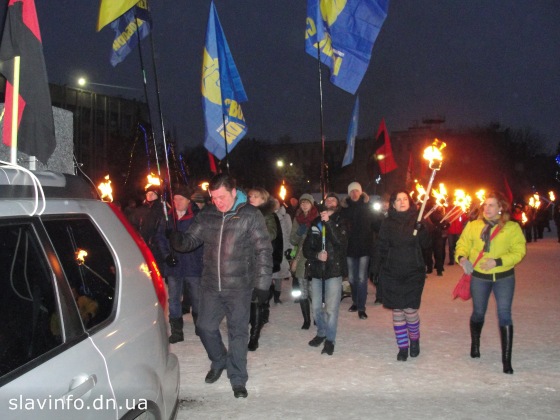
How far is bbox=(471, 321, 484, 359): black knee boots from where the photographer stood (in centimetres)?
684

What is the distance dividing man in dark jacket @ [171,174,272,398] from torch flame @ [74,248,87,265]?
2992 mm

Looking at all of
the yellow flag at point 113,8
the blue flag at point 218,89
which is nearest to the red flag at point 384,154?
the blue flag at point 218,89

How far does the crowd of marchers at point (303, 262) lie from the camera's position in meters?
5.76

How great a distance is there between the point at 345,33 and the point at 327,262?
3058mm

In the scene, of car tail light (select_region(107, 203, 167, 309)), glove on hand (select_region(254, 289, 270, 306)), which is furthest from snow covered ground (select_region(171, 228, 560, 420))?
→ car tail light (select_region(107, 203, 167, 309))

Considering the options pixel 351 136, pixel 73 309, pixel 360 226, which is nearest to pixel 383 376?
pixel 360 226

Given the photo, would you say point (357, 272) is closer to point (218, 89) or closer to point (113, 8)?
point (218, 89)

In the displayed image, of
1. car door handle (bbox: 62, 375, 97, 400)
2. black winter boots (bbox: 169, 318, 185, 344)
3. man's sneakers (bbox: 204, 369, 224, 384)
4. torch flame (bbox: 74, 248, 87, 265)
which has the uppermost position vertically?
torch flame (bbox: 74, 248, 87, 265)

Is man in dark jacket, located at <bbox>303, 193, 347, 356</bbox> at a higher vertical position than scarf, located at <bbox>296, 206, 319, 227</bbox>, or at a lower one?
lower

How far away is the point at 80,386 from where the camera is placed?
7.59 feet

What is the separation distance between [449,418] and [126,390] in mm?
3195

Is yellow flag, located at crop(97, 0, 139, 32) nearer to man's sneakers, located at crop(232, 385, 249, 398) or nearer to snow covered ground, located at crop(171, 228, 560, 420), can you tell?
snow covered ground, located at crop(171, 228, 560, 420)

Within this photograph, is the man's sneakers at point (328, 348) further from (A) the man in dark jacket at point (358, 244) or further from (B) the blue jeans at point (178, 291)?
(A) the man in dark jacket at point (358, 244)

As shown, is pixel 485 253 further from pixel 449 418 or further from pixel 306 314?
pixel 306 314
